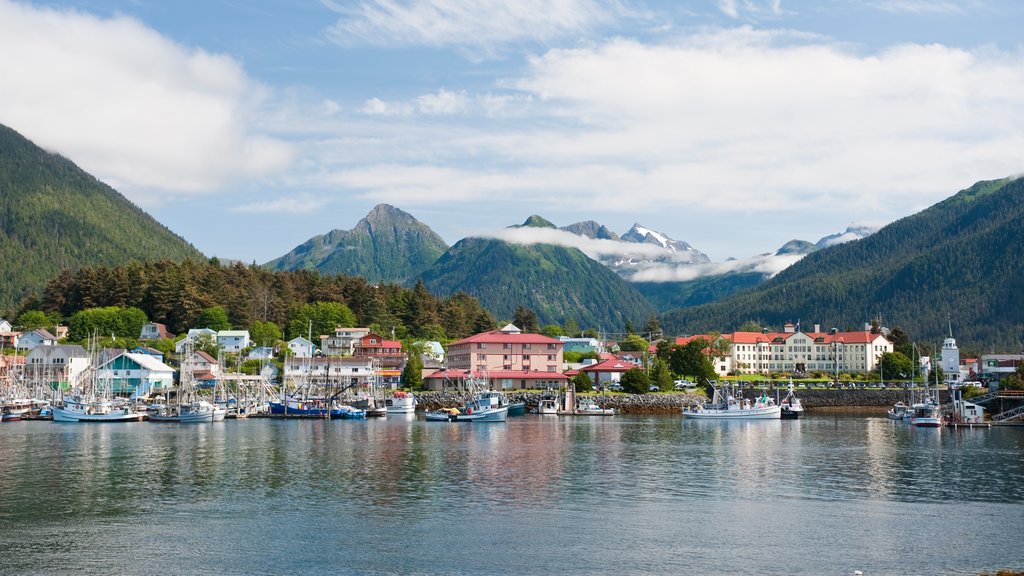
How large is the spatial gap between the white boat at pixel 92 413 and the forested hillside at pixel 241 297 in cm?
4946

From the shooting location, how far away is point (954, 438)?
263 feet

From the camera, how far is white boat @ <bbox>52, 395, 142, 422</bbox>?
99.1 meters

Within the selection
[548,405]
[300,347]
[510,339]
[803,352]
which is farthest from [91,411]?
[803,352]

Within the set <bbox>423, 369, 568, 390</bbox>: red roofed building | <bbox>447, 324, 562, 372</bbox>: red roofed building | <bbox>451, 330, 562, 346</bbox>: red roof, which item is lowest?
<bbox>423, 369, 568, 390</bbox>: red roofed building

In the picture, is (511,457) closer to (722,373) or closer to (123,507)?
(123,507)

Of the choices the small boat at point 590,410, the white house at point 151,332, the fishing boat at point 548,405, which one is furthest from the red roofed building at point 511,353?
the white house at point 151,332

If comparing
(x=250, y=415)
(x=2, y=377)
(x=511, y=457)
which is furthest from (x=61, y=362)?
(x=511, y=457)

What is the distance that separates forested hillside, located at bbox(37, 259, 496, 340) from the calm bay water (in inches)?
3212

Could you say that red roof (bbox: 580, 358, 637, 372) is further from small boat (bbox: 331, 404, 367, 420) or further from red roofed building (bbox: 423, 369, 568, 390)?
small boat (bbox: 331, 404, 367, 420)

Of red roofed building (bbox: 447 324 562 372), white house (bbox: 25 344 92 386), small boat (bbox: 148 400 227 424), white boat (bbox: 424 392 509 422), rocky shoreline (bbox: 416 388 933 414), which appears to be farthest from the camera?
red roofed building (bbox: 447 324 562 372)

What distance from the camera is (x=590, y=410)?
112 metres

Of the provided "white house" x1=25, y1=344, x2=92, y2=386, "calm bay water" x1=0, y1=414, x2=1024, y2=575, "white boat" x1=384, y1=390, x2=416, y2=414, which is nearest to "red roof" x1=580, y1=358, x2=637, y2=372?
"white boat" x1=384, y1=390, x2=416, y2=414

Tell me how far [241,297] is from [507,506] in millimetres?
122205

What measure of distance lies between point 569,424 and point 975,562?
210 ft
